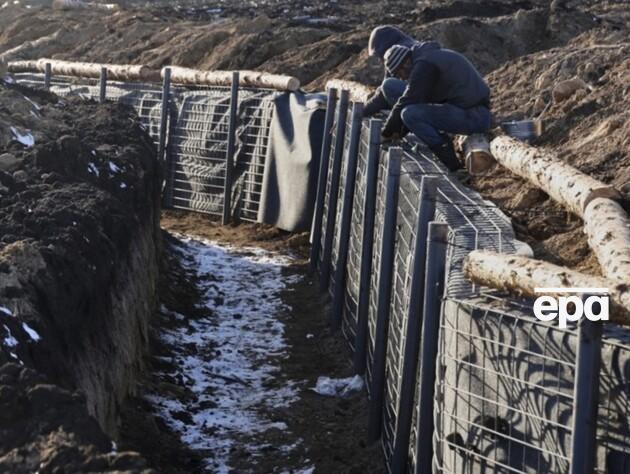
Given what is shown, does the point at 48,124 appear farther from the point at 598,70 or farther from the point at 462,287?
the point at 462,287

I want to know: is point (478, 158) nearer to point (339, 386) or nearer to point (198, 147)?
point (339, 386)

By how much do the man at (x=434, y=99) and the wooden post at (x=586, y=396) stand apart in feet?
20.9

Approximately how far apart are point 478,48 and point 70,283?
51.9 ft

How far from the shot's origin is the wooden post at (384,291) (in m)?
8.27

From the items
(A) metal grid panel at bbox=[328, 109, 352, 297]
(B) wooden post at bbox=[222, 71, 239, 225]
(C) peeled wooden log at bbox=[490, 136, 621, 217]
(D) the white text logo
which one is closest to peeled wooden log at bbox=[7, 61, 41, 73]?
(B) wooden post at bbox=[222, 71, 239, 225]

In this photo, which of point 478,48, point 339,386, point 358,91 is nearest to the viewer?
point 339,386

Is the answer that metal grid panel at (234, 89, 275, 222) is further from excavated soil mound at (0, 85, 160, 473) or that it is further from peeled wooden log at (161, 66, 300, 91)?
excavated soil mound at (0, 85, 160, 473)

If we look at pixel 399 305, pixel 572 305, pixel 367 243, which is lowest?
pixel 399 305

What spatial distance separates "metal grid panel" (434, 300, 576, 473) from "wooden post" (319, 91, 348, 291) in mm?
5876

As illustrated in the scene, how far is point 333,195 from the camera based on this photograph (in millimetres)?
12367

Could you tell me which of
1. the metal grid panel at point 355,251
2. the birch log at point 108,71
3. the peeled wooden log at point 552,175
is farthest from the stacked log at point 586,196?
the birch log at point 108,71

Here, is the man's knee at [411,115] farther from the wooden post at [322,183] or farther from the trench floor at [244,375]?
the wooden post at [322,183]

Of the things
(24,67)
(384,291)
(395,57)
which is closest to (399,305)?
(384,291)

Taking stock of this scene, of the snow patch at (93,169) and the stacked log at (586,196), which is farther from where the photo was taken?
the snow patch at (93,169)
